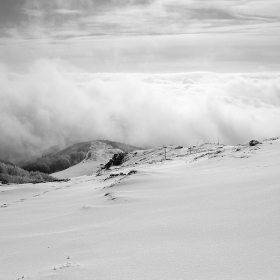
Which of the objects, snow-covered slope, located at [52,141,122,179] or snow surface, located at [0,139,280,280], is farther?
snow-covered slope, located at [52,141,122,179]

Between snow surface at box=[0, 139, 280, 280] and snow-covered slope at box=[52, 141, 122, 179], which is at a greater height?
snow surface at box=[0, 139, 280, 280]

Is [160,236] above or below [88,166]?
above

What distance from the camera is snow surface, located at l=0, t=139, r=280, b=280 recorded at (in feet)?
16.7

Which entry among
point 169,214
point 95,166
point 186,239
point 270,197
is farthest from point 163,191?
point 95,166

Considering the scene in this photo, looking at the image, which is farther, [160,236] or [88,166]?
[88,166]

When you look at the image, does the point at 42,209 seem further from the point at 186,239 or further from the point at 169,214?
the point at 186,239

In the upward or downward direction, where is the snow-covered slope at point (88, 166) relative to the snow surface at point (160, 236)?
downward

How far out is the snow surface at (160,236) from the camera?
5.10m

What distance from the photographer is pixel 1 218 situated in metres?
12.7

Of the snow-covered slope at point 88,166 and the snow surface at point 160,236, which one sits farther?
the snow-covered slope at point 88,166

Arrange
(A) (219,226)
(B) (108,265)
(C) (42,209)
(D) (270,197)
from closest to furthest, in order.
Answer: (B) (108,265), (A) (219,226), (D) (270,197), (C) (42,209)

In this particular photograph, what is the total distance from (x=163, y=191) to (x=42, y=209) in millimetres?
5895

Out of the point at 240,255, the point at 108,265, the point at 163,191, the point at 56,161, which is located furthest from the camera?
the point at 56,161

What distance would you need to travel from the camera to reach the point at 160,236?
271 inches
